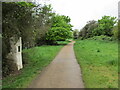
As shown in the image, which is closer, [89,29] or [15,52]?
[15,52]

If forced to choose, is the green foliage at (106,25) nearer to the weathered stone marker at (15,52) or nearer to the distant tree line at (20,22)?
the distant tree line at (20,22)

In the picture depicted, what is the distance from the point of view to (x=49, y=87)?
4676 millimetres

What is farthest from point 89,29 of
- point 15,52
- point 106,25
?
point 15,52

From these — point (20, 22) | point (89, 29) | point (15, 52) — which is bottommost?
point (15, 52)

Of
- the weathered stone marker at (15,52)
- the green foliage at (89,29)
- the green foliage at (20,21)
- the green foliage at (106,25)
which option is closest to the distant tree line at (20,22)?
the green foliage at (20,21)

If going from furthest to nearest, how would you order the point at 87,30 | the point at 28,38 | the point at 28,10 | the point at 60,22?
1. the point at 87,30
2. the point at 60,22
3. the point at 28,38
4. the point at 28,10

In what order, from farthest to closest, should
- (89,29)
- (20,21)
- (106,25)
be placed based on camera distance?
(89,29)
(106,25)
(20,21)

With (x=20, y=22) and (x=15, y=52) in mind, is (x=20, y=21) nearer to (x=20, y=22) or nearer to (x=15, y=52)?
(x=20, y=22)

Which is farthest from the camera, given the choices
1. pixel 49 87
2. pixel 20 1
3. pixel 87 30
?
pixel 87 30

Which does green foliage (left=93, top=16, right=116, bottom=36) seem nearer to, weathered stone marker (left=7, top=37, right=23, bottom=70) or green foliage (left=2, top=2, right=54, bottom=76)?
green foliage (left=2, top=2, right=54, bottom=76)

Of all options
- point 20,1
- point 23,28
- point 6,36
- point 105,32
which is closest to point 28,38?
point 23,28

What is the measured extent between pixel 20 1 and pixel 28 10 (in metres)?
1.98

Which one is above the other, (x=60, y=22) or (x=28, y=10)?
(x=60, y=22)

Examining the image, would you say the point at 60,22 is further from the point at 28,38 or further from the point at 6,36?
the point at 6,36
